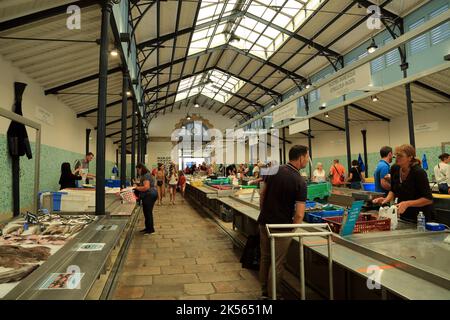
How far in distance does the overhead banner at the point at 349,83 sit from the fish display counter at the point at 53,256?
11.6 ft

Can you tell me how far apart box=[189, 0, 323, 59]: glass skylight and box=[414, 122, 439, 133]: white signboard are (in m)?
6.87

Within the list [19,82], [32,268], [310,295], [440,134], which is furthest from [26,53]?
[440,134]

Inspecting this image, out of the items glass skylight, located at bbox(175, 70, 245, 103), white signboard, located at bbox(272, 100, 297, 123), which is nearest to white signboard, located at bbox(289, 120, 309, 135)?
white signboard, located at bbox(272, 100, 297, 123)

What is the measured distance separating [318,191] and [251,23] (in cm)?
1024

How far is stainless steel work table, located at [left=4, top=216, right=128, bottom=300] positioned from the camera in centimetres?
146

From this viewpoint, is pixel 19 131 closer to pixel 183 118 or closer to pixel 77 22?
pixel 77 22

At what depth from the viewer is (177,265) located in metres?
4.42

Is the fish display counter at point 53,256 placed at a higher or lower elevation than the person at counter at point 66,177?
lower

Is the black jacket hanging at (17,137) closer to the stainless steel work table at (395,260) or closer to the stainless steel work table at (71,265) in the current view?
the stainless steel work table at (71,265)

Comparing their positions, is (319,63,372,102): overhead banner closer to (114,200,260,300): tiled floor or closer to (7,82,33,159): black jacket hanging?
(114,200,260,300): tiled floor

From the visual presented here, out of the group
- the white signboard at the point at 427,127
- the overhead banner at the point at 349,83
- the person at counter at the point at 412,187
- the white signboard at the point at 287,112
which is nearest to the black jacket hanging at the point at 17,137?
the white signboard at the point at 287,112

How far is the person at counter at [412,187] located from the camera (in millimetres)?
2895

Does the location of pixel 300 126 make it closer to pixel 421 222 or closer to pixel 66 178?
pixel 421 222

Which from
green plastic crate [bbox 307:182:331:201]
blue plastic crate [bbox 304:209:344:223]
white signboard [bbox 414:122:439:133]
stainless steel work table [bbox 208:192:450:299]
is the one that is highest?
white signboard [bbox 414:122:439:133]
